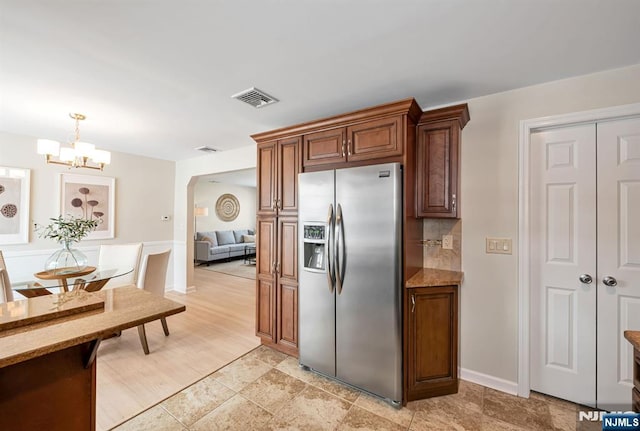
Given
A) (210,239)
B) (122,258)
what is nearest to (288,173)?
(122,258)

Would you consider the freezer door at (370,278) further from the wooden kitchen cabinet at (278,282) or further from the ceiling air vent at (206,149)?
the ceiling air vent at (206,149)

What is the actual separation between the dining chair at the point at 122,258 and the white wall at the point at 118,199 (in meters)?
0.89

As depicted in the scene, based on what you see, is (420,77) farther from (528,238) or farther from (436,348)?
(436,348)

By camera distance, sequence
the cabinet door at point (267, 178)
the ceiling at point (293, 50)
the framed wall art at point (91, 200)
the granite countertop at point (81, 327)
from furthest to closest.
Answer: the framed wall art at point (91, 200) < the cabinet door at point (267, 178) < the ceiling at point (293, 50) < the granite countertop at point (81, 327)

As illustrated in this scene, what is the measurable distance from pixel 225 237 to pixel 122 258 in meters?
4.91

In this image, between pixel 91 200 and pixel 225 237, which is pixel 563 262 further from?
pixel 225 237

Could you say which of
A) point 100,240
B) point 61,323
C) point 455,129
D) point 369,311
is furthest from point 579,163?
point 100,240

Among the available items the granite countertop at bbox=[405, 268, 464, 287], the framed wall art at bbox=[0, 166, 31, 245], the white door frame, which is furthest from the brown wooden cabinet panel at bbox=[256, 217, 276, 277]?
the framed wall art at bbox=[0, 166, 31, 245]

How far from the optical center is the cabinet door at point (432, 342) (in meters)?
2.02

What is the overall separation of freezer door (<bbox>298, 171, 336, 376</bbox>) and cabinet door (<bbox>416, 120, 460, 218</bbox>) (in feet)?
2.45

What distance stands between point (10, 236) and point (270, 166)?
350cm

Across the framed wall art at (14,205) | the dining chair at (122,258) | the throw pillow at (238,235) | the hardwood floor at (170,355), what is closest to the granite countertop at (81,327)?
the hardwood floor at (170,355)

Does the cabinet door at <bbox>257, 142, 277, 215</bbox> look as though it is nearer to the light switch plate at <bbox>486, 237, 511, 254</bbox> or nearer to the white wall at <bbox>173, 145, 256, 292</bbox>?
the light switch plate at <bbox>486, 237, 511, 254</bbox>

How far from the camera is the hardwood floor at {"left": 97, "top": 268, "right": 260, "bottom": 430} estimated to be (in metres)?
2.04
